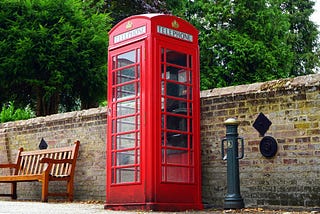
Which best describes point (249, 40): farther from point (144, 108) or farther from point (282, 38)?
point (144, 108)

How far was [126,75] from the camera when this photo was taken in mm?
7160

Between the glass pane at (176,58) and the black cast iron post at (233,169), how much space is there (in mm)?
1062

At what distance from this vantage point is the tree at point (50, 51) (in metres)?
15.4

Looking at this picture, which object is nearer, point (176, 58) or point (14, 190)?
point (176, 58)

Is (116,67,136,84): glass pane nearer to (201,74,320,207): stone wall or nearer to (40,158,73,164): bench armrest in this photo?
(201,74,320,207): stone wall

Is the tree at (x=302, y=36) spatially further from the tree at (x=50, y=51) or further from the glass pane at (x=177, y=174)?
the glass pane at (x=177, y=174)

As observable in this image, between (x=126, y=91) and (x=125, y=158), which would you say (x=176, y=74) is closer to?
(x=126, y=91)

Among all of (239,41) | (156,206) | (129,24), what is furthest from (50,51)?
(239,41)

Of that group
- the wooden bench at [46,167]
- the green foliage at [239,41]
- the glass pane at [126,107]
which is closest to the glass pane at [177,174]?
the glass pane at [126,107]

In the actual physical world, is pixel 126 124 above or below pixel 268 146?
above

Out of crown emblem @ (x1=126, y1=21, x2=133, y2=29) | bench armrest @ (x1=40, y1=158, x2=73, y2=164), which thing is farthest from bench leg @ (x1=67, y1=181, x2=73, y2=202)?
crown emblem @ (x1=126, y1=21, x2=133, y2=29)

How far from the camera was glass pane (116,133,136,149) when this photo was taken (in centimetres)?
697

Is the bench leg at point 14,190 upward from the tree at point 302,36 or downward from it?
downward

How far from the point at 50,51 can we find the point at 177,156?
31.0 feet
